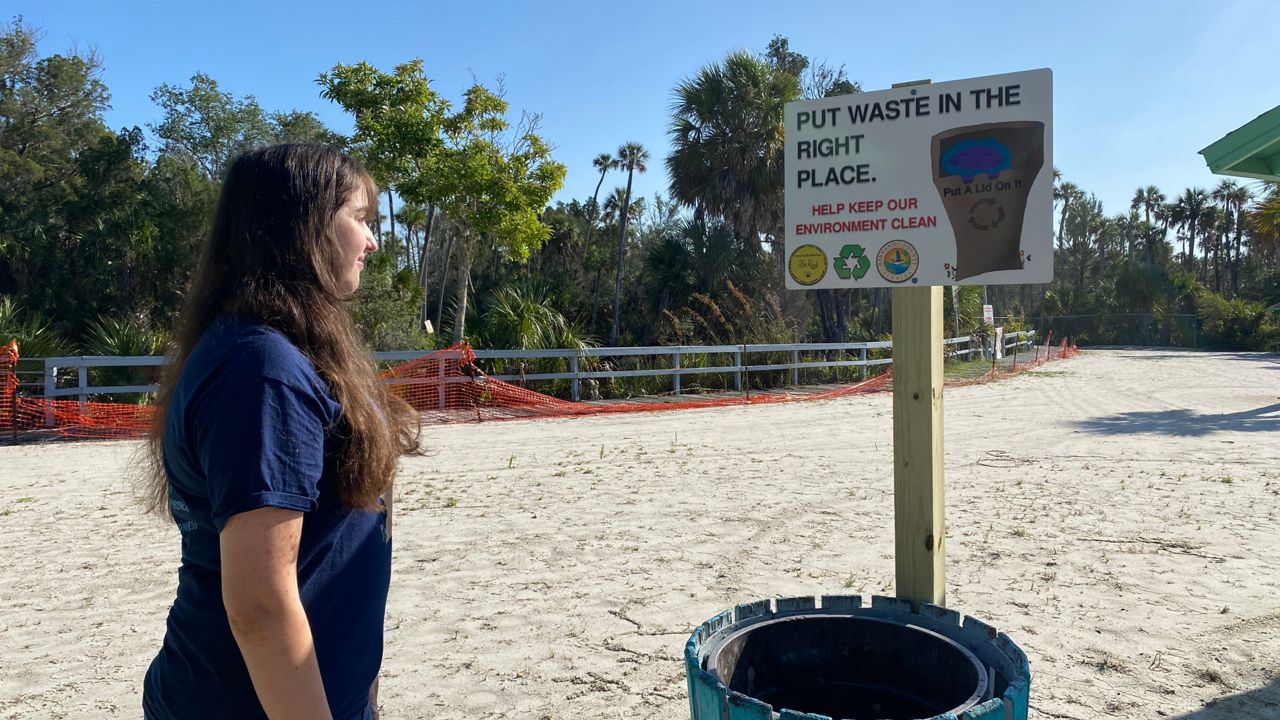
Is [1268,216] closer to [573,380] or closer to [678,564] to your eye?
[573,380]

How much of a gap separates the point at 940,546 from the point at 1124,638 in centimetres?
185

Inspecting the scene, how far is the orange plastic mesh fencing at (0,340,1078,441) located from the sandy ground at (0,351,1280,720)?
4.00 ft

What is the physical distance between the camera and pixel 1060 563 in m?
4.78

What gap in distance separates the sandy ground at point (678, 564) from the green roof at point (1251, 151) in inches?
88.2

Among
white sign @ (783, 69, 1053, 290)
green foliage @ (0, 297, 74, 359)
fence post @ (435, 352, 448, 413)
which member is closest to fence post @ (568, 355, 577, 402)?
fence post @ (435, 352, 448, 413)

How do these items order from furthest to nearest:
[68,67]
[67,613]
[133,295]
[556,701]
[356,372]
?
[68,67]
[133,295]
[67,613]
[556,701]
[356,372]

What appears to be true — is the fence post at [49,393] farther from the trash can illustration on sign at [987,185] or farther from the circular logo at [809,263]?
the trash can illustration on sign at [987,185]

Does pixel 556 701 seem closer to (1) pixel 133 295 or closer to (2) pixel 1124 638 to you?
(2) pixel 1124 638

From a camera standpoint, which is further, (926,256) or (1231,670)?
(1231,670)

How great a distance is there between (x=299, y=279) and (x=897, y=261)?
69.1 inches

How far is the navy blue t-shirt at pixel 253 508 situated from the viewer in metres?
1.14

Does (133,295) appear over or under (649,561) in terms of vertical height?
over

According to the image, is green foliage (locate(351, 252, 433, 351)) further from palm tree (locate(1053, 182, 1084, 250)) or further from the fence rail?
palm tree (locate(1053, 182, 1084, 250))

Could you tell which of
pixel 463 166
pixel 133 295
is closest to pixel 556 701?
pixel 463 166
